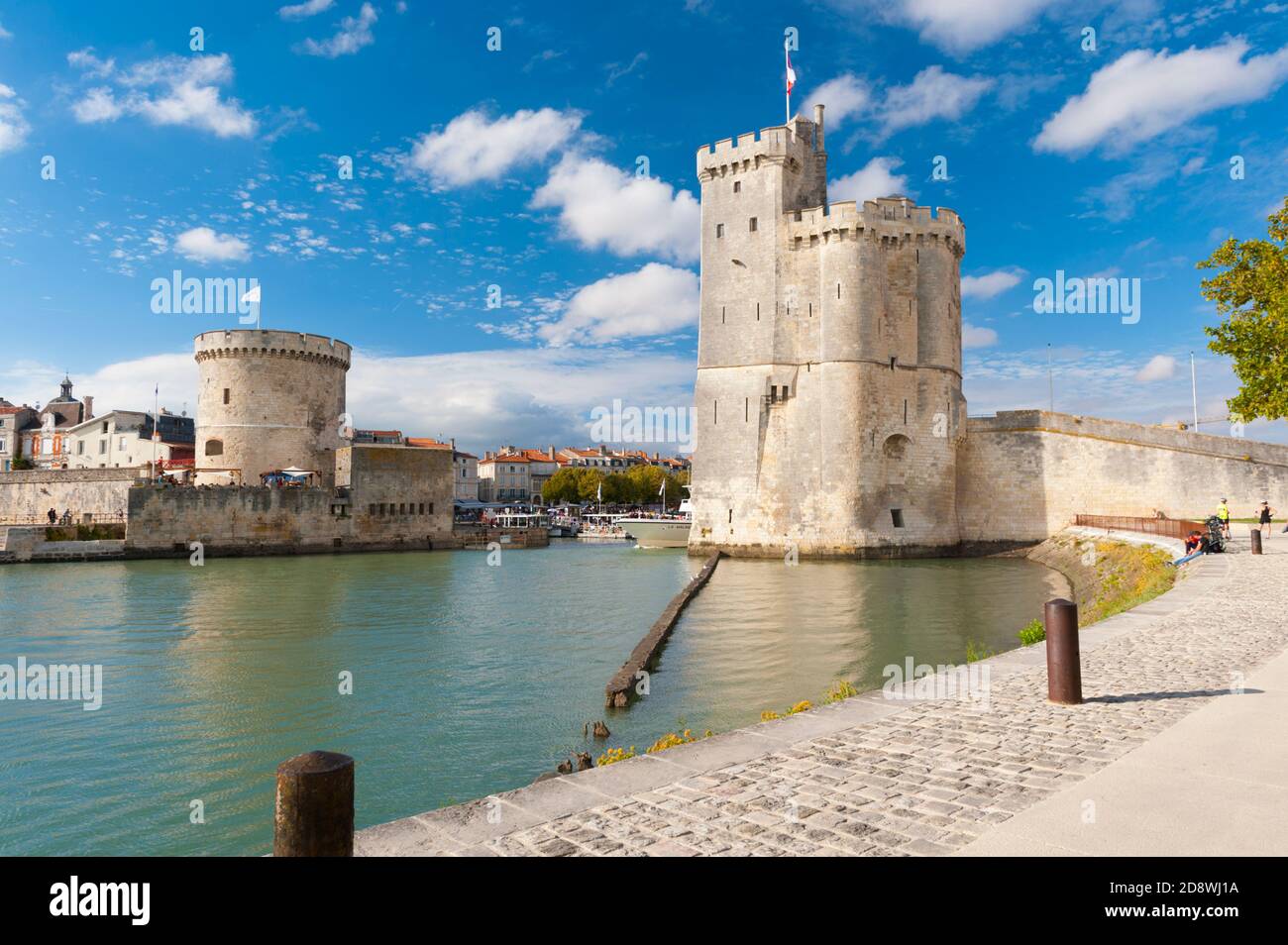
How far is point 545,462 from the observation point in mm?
111188

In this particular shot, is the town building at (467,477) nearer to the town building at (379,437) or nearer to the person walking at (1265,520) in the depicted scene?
the town building at (379,437)

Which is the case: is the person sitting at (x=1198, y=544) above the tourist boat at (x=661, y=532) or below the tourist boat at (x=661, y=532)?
above

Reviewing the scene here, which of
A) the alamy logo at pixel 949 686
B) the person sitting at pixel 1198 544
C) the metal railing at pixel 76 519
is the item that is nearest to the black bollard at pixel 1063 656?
the alamy logo at pixel 949 686

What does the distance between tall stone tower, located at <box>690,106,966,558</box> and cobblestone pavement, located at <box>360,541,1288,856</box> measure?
26471 millimetres

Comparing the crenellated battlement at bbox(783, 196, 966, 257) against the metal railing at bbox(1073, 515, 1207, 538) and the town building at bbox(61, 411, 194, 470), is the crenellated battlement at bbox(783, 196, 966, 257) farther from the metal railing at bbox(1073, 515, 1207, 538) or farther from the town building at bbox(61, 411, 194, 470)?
the town building at bbox(61, 411, 194, 470)

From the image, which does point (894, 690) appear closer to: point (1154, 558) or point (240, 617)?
point (1154, 558)

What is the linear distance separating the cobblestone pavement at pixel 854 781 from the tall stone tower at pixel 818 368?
26471mm

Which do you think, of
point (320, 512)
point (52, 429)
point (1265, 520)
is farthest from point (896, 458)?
point (52, 429)

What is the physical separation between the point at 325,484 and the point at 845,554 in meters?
32.4

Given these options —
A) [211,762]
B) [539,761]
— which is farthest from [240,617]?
[539,761]

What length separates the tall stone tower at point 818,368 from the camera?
1330 inches

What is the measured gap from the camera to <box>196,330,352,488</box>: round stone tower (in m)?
44.2
